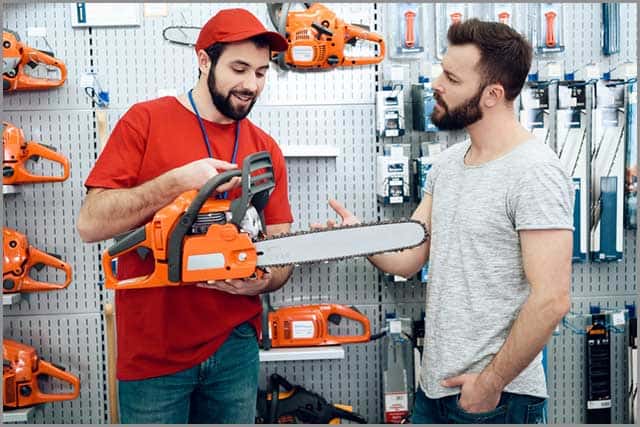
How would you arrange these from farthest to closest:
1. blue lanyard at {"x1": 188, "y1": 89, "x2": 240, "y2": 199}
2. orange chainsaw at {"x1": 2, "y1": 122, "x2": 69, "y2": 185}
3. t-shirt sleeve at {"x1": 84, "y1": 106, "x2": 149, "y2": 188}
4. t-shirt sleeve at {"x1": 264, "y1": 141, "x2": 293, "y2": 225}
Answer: orange chainsaw at {"x1": 2, "y1": 122, "x2": 69, "y2": 185} < t-shirt sleeve at {"x1": 264, "y1": 141, "x2": 293, "y2": 225} < blue lanyard at {"x1": 188, "y1": 89, "x2": 240, "y2": 199} < t-shirt sleeve at {"x1": 84, "y1": 106, "x2": 149, "y2": 188}

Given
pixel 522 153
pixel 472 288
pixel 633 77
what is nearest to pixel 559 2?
pixel 633 77

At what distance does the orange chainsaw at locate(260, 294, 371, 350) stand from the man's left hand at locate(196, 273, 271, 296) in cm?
118

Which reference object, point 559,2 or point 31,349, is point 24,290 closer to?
point 31,349

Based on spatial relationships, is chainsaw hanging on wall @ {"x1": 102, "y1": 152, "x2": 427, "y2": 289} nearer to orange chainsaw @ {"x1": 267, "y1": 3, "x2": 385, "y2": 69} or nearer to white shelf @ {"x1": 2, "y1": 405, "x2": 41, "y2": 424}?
orange chainsaw @ {"x1": 267, "y1": 3, "x2": 385, "y2": 69}

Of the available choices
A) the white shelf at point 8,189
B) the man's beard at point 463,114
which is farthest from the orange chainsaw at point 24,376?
the man's beard at point 463,114

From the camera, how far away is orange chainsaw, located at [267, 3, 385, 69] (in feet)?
9.63

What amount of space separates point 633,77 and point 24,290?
3614 millimetres

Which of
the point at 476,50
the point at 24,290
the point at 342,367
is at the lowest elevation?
the point at 342,367

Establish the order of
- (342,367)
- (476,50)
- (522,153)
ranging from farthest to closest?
(342,367) → (476,50) → (522,153)

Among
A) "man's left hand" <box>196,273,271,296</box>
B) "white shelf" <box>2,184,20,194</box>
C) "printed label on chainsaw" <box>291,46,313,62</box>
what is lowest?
"man's left hand" <box>196,273,271,296</box>

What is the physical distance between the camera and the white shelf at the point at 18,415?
2869mm

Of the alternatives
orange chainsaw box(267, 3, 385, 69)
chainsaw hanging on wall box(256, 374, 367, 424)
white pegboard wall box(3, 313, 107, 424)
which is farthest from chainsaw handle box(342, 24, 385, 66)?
white pegboard wall box(3, 313, 107, 424)

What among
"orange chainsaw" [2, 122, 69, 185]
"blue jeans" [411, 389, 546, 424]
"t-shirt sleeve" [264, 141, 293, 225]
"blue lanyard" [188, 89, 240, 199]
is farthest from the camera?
"orange chainsaw" [2, 122, 69, 185]

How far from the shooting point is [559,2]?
3180 millimetres
